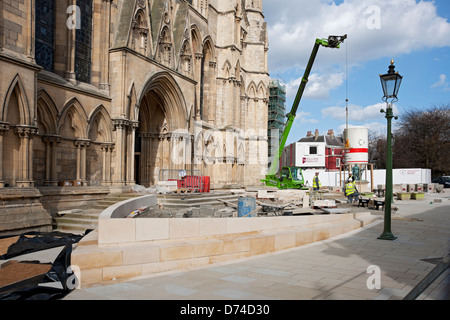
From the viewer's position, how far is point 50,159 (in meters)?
13.5

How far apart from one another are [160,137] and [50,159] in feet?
→ 26.9

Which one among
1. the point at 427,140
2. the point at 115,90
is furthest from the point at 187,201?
the point at 427,140

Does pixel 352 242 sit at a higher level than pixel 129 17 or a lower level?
lower

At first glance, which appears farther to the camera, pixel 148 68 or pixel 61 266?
pixel 148 68

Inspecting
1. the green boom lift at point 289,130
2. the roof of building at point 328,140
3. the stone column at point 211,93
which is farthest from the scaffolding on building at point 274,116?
the stone column at point 211,93

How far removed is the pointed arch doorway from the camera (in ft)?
68.0

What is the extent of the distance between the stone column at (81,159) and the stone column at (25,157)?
122 inches

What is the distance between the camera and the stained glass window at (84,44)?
49.7 ft

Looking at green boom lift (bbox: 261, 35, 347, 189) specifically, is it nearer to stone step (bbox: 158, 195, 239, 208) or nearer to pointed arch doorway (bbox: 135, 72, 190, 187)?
pointed arch doorway (bbox: 135, 72, 190, 187)

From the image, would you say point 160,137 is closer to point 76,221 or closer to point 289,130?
point 76,221
